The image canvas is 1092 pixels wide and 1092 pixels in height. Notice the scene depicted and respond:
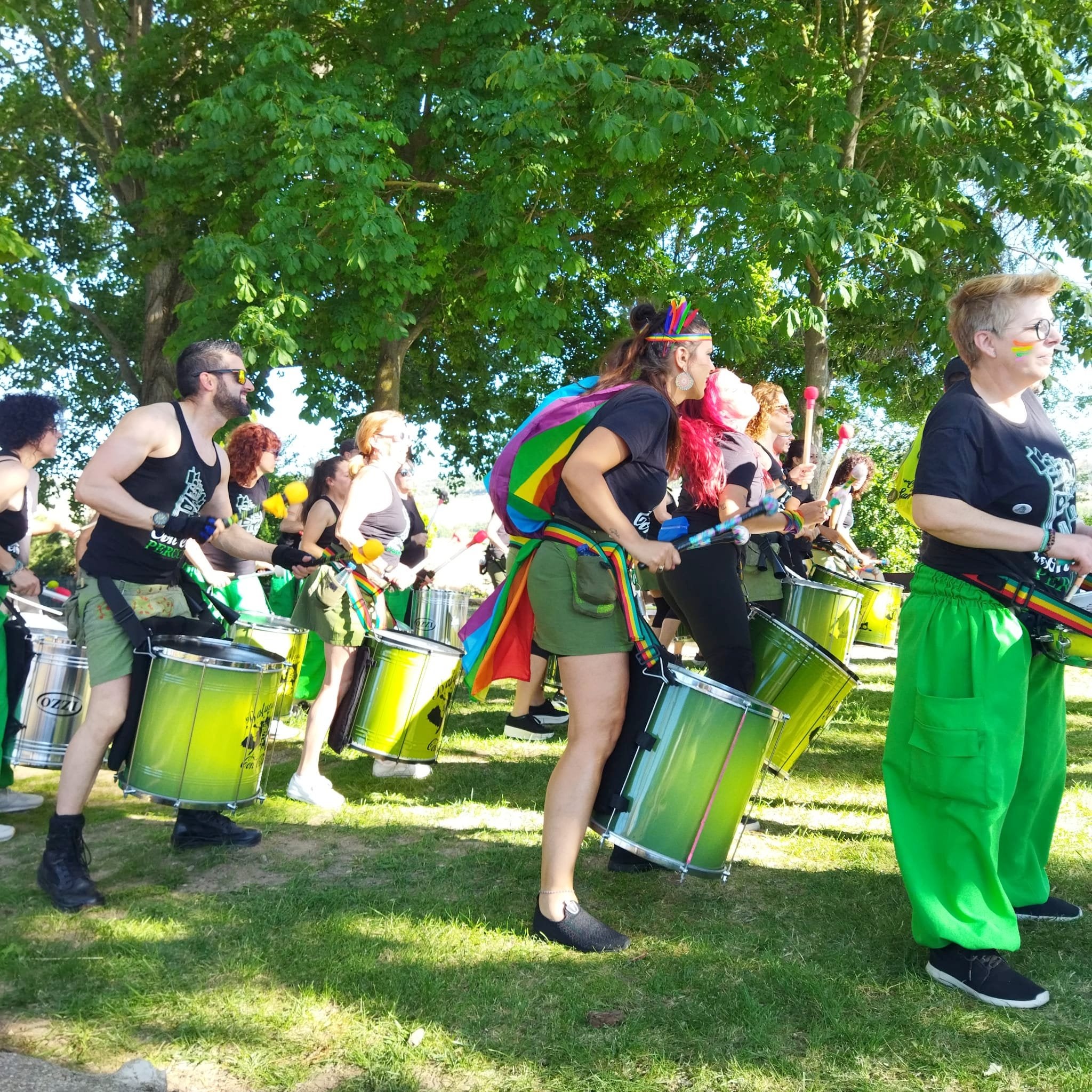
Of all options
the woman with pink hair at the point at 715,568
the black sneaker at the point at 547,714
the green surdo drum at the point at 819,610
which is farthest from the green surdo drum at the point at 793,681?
the black sneaker at the point at 547,714

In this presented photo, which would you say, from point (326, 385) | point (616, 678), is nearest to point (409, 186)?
point (326, 385)

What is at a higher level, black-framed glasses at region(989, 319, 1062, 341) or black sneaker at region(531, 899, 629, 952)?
black-framed glasses at region(989, 319, 1062, 341)

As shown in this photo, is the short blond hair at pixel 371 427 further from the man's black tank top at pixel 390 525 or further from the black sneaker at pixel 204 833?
the black sneaker at pixel 204 833

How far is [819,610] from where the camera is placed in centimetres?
681

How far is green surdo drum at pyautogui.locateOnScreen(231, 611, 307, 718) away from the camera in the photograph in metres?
6.10

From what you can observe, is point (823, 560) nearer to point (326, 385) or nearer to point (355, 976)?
point (326, 385)

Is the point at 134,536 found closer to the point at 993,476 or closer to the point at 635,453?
the point at 635,453

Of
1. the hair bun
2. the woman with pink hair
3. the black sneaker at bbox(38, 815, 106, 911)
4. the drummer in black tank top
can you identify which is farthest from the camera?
the drummer in black tank top

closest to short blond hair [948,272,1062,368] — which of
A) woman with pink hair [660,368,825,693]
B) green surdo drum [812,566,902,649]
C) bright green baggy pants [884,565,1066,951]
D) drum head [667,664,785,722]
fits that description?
bright green baggy pants [884,565,1066,951]

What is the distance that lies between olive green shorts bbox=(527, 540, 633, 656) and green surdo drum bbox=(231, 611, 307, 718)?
2810mm

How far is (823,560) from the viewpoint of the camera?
10.5 metres

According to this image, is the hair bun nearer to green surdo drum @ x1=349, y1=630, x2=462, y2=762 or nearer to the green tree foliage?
green surdo drum @ x1=349, y1=630, x2=462, y2=762

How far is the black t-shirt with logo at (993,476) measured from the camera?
10.5 feet

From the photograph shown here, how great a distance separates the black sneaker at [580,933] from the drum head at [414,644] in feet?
6.63
